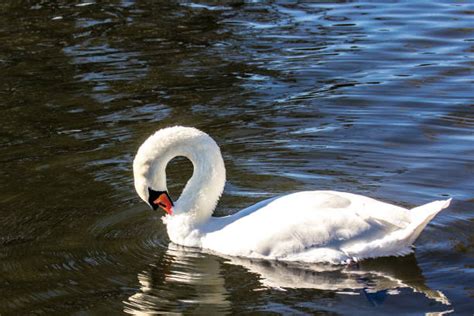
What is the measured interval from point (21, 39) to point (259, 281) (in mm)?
9811

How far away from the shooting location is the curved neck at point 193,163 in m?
8.46

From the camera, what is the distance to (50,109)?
12.9m

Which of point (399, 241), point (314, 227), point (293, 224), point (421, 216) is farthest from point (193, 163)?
point (421, 216)

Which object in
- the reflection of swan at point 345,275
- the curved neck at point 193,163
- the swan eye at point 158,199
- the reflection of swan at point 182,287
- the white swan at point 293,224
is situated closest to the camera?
the reflection of swan at point 182,287

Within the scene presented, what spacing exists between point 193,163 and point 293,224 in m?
1.16

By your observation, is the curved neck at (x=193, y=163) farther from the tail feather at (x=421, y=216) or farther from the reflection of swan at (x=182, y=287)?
the tail feather at (x=421, y=216)

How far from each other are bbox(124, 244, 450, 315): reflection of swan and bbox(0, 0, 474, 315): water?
0.06 ft

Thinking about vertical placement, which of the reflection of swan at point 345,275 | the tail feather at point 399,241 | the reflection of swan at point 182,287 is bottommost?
the reflection of swan at point 182,287

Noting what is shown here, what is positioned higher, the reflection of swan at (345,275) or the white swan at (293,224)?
the white swan at (293,224)

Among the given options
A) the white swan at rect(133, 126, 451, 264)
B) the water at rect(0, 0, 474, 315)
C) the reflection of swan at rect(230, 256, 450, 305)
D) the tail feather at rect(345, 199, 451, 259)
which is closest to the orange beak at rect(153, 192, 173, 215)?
the white swan at rect(133, 126, 451, 264)

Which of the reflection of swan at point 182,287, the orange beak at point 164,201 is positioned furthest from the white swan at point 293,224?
the reflection of swan at point 182,287

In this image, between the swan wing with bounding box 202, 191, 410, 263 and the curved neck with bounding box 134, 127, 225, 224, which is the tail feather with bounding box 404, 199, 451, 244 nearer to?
Result: the swan wing with bounding box 202, 191, 410, 263

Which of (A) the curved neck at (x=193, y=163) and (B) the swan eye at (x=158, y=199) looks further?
(B) the swan eye at (x=158, y=199)

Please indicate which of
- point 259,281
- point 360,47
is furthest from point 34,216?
point 360,47
